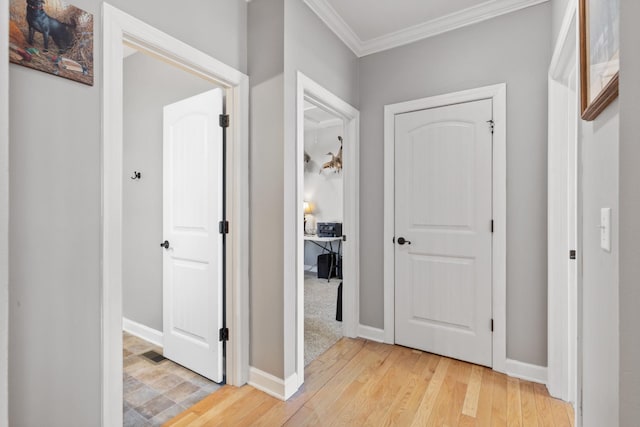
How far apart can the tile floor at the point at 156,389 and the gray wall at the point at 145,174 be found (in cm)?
44

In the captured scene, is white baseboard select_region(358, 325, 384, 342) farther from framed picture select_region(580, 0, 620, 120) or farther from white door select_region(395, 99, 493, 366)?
framed picture select_region(580, 0, 620, 120)


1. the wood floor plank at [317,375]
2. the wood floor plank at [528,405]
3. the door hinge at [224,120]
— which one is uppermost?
the door hinge at [224,120]

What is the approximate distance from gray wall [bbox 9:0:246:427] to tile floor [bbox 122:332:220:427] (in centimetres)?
52

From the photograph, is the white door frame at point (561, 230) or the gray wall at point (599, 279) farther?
the white door frame at point (561, 230)

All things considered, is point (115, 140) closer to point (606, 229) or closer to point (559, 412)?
point (606, 229)

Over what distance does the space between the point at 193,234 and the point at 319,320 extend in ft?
5.83

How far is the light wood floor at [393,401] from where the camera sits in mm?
1742

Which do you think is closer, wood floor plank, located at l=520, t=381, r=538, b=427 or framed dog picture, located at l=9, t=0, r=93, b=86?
framed dog picture, located at l=9, t=0, r=93, b=86

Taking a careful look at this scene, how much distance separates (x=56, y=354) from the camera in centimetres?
124

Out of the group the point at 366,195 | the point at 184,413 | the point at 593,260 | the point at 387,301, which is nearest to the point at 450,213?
the point at 366,195

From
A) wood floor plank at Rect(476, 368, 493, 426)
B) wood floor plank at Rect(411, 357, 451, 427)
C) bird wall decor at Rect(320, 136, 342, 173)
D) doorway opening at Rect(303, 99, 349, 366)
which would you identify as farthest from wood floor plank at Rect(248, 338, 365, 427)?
bird wall decor at Rect(320, 136, 342, 173)

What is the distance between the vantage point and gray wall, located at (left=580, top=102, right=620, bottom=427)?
0.79 metres

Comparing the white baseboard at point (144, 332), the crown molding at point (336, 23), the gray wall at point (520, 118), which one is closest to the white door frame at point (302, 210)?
the crown molding at point (336, 23)

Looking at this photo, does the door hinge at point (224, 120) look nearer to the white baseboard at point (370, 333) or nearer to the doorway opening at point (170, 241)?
the doorway opening at point (170, 241)
